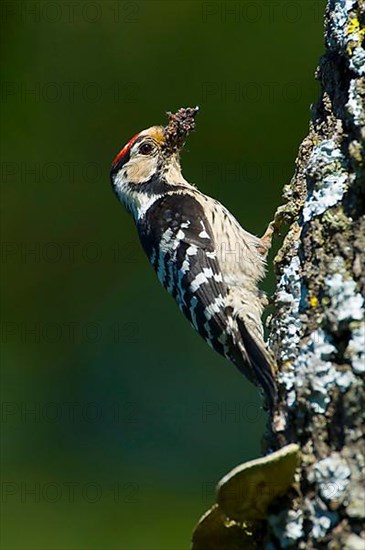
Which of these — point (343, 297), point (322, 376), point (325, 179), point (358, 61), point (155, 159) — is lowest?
point (322, 376)

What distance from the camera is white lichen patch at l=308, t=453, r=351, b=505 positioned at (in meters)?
2.07

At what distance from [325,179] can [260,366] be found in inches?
20.6

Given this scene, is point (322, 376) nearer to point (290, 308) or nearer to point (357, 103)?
point (290, 308)

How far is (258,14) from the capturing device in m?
4.34

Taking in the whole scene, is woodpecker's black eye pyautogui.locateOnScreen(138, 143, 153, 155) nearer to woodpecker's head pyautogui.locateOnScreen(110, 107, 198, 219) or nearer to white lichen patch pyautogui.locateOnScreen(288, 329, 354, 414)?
woodpecker's head pyautogui.locateOnScreen(110, 107, 198, 219)

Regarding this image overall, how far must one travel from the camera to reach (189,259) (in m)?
3.36

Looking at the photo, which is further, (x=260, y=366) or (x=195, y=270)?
(x=195, y=270)

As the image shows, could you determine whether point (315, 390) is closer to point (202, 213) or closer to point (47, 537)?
point (202, 213)

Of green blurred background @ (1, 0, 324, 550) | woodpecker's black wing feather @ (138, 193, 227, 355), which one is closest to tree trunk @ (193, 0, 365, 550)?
woodpecker's black wing feather @ (138, 193, 227, 355)

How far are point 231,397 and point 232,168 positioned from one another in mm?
1101

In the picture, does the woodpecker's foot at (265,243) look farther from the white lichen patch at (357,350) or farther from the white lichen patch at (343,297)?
the white lichen patch at (357,350)

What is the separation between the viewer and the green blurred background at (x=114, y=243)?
4.17 metres

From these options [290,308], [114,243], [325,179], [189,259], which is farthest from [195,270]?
[114,243]

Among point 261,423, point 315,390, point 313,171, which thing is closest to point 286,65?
point 261,423
